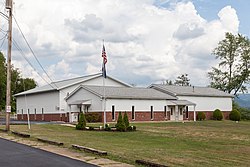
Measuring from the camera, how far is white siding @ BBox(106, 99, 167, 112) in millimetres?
48188

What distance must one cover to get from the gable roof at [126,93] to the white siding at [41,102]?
8.15ft

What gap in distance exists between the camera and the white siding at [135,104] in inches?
1897

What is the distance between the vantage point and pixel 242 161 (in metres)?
15.6

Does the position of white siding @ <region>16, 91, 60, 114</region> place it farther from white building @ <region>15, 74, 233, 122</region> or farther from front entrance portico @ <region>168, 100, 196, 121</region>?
front entrance portico @ <region>168, 100, 196, 121</region>

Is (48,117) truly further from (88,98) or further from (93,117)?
(93,117)

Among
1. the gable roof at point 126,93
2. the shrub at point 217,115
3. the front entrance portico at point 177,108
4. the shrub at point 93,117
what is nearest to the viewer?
the shrub at point 93,117

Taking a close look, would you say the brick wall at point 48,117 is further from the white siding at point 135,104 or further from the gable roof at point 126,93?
the white siding at point 135,104

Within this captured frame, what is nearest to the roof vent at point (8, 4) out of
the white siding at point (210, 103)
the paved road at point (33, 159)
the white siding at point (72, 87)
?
the paved road at point (33, 159)

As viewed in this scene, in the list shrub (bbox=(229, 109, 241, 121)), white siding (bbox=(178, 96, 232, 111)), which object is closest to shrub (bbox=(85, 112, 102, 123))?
white siding (bbox=(178, 96, 232, 111))

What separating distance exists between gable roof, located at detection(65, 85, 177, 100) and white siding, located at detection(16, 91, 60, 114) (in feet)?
8.15

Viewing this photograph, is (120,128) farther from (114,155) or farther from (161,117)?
(161,117)

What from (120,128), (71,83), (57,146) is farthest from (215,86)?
(57,146)

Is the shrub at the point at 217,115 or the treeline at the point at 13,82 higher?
the treeline at the point at 13,82

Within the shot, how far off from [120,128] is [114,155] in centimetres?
1658
